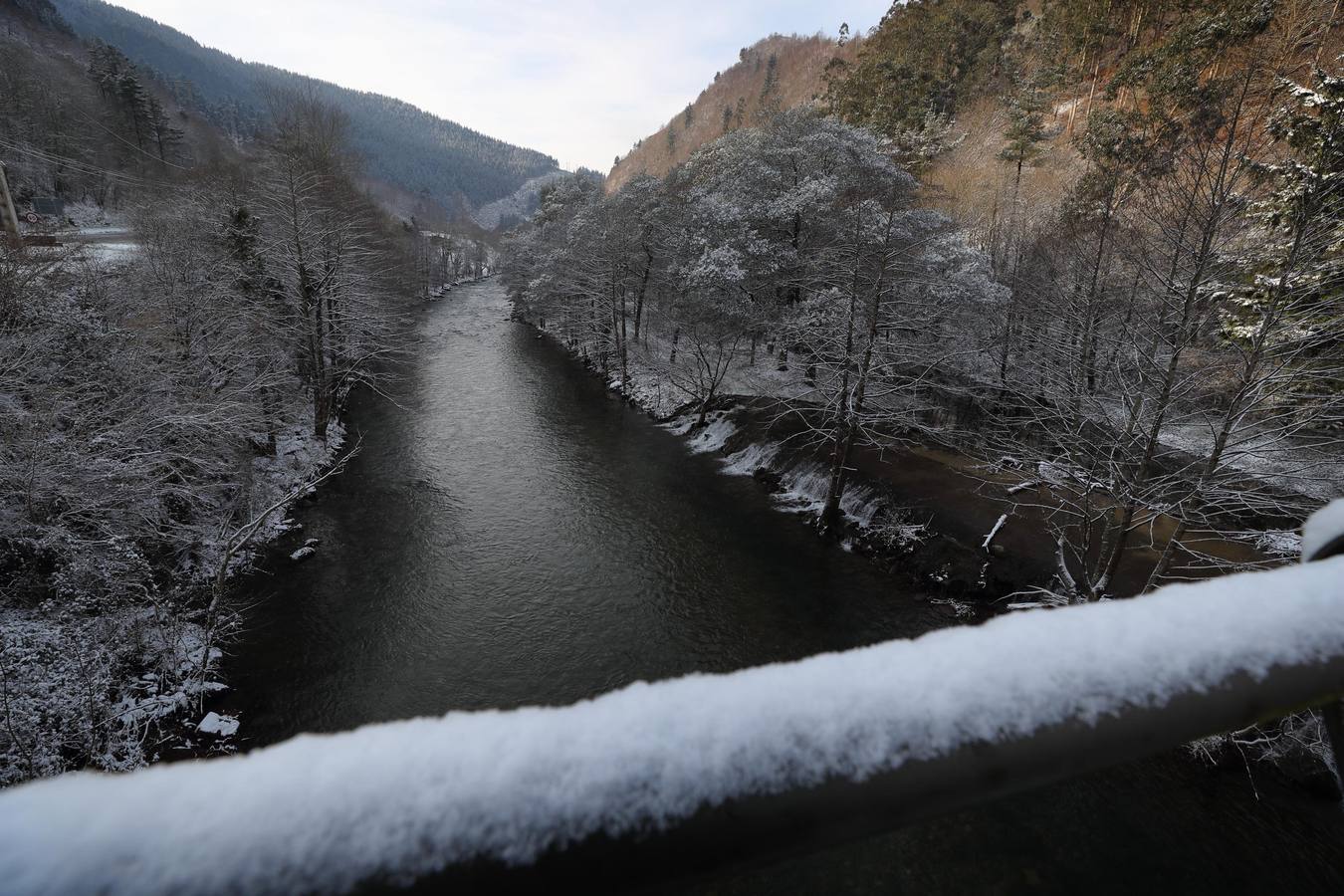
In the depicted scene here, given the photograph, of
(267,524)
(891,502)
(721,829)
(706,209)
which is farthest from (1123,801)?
(706,209)

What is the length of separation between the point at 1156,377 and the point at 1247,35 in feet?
95.1

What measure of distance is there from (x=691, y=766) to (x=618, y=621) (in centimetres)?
1203

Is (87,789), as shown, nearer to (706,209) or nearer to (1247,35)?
(706,209)

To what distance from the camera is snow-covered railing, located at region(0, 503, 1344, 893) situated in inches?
20.0

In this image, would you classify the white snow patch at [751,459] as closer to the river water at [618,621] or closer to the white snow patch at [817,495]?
the river water at [618,621]

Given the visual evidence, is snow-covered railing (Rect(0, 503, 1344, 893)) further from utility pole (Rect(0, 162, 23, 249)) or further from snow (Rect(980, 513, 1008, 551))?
utility pole (Rect(0, 162, 23, 249))

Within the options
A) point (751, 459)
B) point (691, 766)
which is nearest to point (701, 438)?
point (751, 459)

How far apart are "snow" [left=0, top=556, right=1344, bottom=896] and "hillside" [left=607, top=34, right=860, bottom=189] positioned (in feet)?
267

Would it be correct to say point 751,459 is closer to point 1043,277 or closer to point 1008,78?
point 1043,277

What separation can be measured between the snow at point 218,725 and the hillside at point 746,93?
77118 mm

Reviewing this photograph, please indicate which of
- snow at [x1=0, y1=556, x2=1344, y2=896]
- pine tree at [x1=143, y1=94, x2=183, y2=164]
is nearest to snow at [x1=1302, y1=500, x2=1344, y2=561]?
snow at [x1=0, y1=556, x2=1344, y2=896]

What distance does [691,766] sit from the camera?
0.62 metres

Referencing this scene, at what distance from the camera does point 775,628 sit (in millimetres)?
12109

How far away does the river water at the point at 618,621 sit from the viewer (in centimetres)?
757
